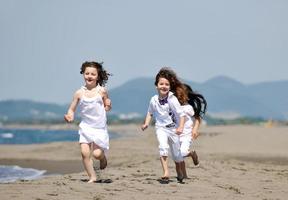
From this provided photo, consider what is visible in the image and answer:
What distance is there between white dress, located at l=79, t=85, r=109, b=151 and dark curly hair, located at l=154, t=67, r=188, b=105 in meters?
1.06

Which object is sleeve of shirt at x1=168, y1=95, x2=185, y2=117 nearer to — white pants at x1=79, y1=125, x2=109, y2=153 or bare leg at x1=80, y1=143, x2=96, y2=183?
white pants at x1=79, y1=125, x2=109, y2=153

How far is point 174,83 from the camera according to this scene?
8.91 m

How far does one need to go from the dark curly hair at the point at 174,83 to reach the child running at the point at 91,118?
933 mm

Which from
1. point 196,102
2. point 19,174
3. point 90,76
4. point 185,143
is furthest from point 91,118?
point 19,174

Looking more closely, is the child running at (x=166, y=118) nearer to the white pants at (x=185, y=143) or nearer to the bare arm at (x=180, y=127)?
the bare arm at (x=180, y=127)

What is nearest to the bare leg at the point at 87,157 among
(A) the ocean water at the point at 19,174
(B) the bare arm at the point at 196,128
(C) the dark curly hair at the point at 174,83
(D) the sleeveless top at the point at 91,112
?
(D) the sleeveless top at the point at 91,112

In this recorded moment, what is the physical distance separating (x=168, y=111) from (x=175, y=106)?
0.40 feet

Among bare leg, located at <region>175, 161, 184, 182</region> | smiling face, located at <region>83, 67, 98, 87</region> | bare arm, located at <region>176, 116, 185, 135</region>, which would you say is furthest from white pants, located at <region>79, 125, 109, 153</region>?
bare leg, located at <region>175, 161, 184, 182</region>

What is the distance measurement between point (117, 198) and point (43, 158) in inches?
438

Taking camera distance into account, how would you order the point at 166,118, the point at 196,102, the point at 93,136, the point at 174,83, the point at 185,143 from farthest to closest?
the point at 196,102 → the point at 185,143 → the point at 174,83 → the point at 166,118 → the point at 93,136

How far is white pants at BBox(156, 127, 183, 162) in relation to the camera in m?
8.59

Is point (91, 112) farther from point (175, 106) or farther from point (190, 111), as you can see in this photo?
point (190, 111)

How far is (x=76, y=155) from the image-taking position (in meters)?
18.0

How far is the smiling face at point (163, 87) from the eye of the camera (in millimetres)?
8742
